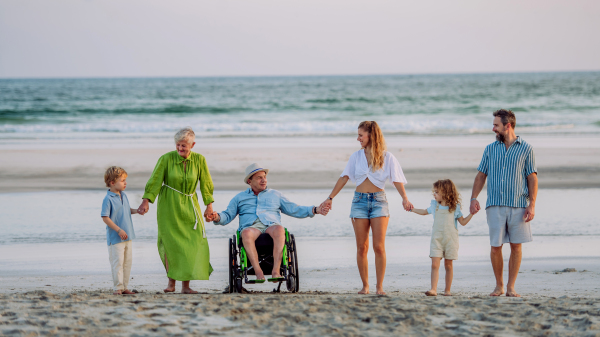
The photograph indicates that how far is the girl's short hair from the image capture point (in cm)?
475

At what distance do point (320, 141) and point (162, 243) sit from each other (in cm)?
1381

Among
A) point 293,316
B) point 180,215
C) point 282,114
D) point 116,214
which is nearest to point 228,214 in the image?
point 180,215

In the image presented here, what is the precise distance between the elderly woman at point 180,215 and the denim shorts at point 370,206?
1.33 metres

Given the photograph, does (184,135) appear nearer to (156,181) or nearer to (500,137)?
(156,181)

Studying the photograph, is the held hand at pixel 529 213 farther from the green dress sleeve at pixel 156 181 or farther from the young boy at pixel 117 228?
the young boy at pixel 117 228

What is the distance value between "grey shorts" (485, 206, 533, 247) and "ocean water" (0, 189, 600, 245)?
256 cm

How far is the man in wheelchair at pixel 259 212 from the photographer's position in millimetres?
4820

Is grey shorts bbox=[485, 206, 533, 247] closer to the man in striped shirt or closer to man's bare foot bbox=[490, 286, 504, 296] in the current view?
the man in striped shirt

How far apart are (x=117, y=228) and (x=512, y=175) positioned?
319cm

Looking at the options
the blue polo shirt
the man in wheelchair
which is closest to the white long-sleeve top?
the man in wheelchair

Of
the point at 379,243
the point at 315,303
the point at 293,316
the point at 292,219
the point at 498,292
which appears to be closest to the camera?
the point at 293,316

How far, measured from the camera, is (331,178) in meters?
11.5

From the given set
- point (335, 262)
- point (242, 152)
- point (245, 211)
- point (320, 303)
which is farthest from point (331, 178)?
point (320, 303)

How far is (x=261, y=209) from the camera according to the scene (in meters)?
5.02
